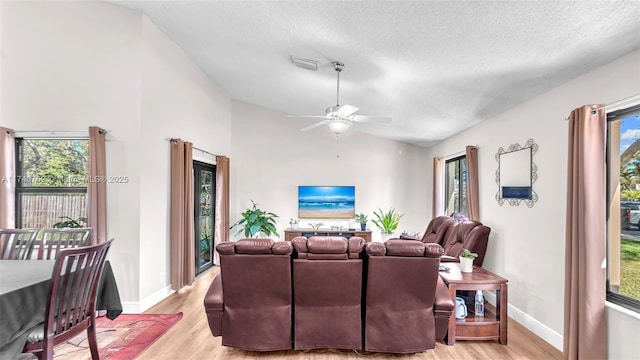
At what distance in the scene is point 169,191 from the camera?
4.53m

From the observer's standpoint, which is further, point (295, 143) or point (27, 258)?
point (295, 143)

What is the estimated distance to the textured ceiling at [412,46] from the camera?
7.11 feet

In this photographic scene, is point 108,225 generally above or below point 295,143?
below

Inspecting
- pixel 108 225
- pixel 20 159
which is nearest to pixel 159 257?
pixel 108 225

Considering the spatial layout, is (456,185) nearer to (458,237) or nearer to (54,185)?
(458,237)

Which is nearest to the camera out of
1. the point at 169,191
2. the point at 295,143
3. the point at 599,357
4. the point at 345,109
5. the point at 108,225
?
the point at 599,357

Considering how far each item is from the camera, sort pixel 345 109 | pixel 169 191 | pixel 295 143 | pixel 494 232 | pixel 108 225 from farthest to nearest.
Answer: pixel 295 143
pixel 169 191
pixel 494 232
pixel 108 225
pixel 345 109

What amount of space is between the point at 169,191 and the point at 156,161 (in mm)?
547

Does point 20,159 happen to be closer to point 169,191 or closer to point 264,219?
point 169,191

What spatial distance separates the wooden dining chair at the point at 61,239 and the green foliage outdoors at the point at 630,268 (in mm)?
4843

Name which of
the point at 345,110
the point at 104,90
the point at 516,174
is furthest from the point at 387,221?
the point at 104,90

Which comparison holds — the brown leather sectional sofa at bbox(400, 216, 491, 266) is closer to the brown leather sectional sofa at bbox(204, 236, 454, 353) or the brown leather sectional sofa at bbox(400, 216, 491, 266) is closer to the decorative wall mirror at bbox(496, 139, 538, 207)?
the decorative wall mirror at bbox(496, 139, 538, 207)

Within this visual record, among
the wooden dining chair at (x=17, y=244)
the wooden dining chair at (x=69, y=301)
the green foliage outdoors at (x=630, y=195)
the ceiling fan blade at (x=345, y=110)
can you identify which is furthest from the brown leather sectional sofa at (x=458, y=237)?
the wooden dining chair at (x=17, y=244)

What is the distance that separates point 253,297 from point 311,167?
4766 millimetres
